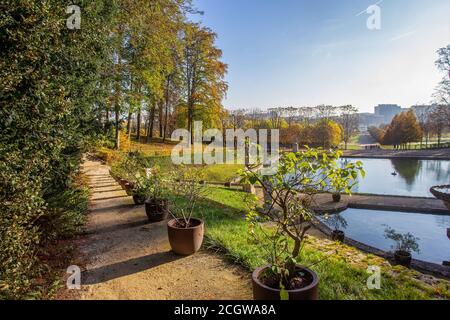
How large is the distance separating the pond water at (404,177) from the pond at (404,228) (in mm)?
4703

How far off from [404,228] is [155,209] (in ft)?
33.7

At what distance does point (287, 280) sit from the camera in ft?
7.84

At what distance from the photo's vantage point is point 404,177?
21141 mm

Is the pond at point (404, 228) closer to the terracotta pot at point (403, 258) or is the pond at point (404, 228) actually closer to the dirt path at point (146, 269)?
the terracotta pot at point (403, 258)

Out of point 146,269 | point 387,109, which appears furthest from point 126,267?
point 387,109

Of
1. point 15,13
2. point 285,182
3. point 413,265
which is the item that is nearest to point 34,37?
point 15,13

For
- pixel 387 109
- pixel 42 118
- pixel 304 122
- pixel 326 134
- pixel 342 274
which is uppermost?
pixel 387 109

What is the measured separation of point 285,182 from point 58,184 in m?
4.23

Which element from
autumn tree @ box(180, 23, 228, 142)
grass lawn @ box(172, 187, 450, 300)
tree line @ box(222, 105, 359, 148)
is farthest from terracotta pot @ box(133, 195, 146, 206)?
tree line @ box(222, 105, 359, 148)

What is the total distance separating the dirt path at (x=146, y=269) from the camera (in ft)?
9.79

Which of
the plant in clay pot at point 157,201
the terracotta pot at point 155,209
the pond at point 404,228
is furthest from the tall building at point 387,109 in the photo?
the terracotta pot at point 155,209

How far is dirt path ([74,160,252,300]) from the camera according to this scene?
2.98 m
